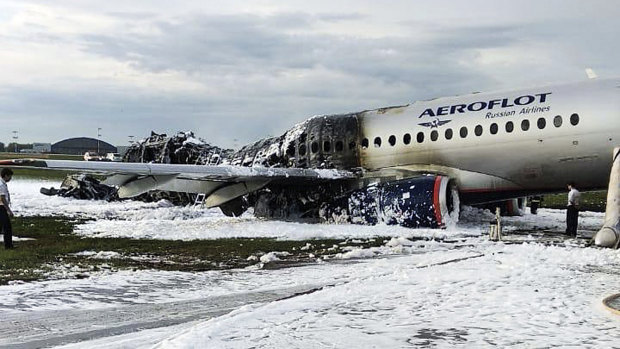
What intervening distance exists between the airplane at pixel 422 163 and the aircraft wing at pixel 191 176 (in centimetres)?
3

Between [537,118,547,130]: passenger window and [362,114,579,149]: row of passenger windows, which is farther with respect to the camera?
[537,118,547,130]: passenger window

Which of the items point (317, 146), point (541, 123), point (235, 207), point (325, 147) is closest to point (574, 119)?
point (541, 123)

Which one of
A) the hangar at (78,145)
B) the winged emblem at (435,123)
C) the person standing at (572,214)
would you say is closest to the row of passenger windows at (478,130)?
the winged emblem at (435,123)

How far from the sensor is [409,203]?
16453 mm

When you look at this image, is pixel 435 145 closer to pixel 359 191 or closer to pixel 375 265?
pixel 359 191

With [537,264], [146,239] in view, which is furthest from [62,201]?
[537,264]

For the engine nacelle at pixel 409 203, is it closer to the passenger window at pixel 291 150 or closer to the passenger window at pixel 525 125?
the passenger window at pixel 525 125

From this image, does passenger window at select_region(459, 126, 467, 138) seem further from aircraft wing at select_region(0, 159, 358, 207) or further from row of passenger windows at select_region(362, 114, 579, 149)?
aircraft wing at select_region(0, 159, 358, 207)

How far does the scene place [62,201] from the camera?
28.9 metres

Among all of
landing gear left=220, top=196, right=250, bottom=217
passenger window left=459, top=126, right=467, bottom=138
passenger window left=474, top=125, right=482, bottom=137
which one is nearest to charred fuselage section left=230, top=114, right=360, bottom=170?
landing gear left=220, top=196, right=250, bottom=217

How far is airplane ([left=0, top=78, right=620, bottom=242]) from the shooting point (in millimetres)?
15781

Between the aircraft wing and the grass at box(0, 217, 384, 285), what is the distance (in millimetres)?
1703

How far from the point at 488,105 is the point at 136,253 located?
9.69 metres

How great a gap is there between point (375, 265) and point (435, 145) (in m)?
7.94
